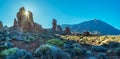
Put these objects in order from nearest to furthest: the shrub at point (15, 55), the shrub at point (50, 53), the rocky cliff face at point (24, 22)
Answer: the shrub at point (50, 53) < the shrub at point (15, 55) < the rocky cliff face at point (24, 22)

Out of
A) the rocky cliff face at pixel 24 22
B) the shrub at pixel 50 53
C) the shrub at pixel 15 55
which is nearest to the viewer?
the shrub at pixel 50 53

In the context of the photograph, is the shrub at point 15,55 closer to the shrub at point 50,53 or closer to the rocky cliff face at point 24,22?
the shrub at point 50,53

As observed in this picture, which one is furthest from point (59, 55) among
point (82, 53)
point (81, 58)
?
point (82, 53)

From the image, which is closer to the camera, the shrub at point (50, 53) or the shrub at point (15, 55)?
the shrub at point (50, 53)

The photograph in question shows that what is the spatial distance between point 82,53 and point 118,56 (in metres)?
3.04

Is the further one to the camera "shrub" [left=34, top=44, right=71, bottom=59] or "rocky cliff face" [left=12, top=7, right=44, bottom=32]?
"rocky cliff face" [left=12, top=7, right=44, bottom=32]

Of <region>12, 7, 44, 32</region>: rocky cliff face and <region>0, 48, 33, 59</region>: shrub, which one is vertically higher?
<region>12, 7, 44, 32</region>: rocky cliff face

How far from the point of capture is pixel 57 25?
190 metres

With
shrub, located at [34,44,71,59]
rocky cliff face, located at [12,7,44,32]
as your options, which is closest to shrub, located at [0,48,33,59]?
shrub, located at [34,44,71,59]

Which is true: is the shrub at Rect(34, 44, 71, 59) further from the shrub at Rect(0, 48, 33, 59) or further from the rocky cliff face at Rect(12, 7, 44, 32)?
the rocky cliff face at Rect(12, 7, 44, 32)

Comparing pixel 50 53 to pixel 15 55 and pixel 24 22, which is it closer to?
pixel 15 55

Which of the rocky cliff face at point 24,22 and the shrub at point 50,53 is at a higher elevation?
the rocky cliff face at point 24,22

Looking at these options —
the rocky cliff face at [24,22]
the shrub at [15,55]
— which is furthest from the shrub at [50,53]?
the rocky cliff face at [24,22]

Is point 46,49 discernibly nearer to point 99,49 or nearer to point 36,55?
point 36,55
